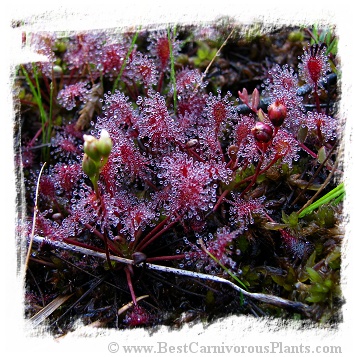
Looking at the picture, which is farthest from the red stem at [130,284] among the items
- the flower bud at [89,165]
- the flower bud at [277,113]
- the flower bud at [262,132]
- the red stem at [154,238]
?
the flower bud at [277,113]

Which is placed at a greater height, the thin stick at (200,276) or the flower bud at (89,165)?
the flower bud at (89,165)

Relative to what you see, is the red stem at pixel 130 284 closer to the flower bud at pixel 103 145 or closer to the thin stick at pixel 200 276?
the thin stick at pixel 200 276

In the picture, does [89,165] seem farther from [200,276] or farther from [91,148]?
[200,276]

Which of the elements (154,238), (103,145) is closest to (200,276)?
(154,238)

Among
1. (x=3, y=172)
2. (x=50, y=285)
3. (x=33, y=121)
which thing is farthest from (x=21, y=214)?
(x=33, y=121)

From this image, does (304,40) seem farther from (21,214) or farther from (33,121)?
(21,214)

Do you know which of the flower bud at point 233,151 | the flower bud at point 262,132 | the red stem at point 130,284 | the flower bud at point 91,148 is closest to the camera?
the flower bud at point 91,148


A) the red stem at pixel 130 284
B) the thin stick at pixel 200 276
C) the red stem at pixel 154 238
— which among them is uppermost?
the red stem at pixel 154 238
